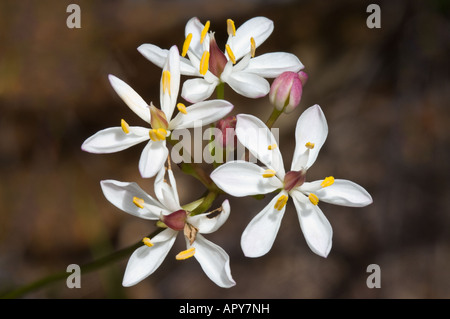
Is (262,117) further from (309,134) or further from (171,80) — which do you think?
(171,80)

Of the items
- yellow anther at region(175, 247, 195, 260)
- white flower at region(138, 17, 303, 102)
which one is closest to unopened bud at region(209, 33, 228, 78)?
white flower at region(138, 17, 303, 102)

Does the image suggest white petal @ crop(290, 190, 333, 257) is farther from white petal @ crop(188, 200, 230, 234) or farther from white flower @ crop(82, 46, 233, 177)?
white flower @ crop(82, 46, 233, 177)

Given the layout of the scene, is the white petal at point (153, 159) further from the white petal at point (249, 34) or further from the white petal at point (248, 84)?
the white petal at point (249, 34)

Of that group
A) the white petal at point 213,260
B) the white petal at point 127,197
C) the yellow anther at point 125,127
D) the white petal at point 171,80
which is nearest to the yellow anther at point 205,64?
the white petal at point 171,80

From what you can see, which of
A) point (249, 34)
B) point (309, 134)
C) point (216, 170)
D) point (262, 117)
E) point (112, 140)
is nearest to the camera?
point (216, 170)

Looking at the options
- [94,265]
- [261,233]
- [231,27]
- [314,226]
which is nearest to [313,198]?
[314,226]
